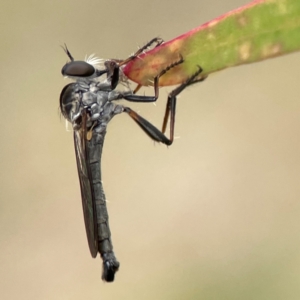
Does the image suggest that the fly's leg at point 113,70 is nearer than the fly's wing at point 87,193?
Yes

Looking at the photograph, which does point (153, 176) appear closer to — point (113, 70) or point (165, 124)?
point (165, 124)

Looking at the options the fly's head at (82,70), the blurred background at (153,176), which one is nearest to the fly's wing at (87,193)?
the fly's head at (82,70)

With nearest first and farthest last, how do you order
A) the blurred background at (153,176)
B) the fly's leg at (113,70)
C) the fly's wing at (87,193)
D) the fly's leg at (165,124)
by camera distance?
the fly's leg at (113,70)
the fly's leg at (165,124)
the fly's wing at (87,193)
the blurred background at (153,176)

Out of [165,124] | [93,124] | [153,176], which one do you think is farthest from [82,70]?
[153,176]

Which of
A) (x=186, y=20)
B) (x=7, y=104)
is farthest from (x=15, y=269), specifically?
(x=186, y=20)

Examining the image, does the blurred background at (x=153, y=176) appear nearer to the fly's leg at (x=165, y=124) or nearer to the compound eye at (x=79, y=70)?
the fly's leg at (x=165, y=124)

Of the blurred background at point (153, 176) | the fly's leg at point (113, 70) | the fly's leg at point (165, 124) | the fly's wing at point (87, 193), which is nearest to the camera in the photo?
the fly's leg at point (113, 70)

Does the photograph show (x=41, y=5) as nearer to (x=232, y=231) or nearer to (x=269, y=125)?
(x=269, y=125)
